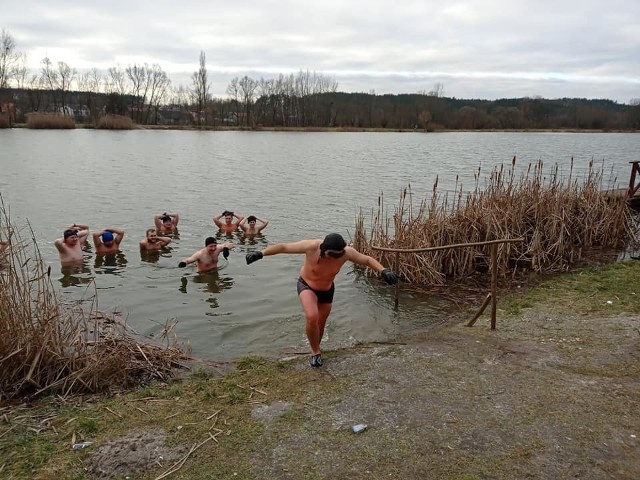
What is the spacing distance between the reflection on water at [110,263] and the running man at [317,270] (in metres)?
7.06

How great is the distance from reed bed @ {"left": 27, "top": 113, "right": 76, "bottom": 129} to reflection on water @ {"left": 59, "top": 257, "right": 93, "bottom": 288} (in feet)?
204

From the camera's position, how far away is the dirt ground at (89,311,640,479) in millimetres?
4028

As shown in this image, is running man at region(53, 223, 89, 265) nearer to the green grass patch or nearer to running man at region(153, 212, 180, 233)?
running man at region(153, 212, 180, 233)

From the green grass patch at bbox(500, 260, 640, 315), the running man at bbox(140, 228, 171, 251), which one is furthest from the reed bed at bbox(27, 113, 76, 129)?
the green grass patch at bbox(500, 260, 640, 315)

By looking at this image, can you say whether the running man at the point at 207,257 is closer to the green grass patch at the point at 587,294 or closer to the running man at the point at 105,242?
the running man at the point at 105,242

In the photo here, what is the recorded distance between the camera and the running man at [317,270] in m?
5.62

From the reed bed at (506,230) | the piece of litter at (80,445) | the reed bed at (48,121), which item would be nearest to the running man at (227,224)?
the reed bed at (506,230)

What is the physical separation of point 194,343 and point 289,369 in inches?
90.1

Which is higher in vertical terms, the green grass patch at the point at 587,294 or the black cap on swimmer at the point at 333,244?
the black cap on swimmer at the point at 333,244

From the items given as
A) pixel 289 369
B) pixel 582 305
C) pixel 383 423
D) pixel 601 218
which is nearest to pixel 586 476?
pixel 383 423

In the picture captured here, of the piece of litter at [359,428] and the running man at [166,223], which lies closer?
the piece of litter at [359,428]

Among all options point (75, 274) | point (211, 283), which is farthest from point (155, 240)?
point (211, 283)

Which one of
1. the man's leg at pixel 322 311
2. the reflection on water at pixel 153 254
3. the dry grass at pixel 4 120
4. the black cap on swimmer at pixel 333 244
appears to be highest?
the dry grass at pixel 4 120

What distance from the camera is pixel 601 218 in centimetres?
1317
